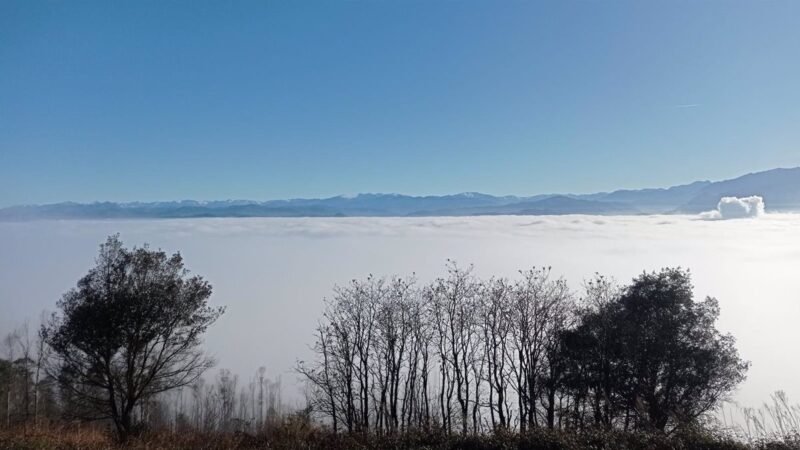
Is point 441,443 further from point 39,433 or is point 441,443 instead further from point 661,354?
point 661,354

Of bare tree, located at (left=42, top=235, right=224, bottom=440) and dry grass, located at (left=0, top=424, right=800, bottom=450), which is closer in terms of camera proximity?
dry grass, located at (left=0, top=424, right=800, bottom=450)

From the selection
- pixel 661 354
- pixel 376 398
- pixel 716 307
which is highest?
pixel 716 307

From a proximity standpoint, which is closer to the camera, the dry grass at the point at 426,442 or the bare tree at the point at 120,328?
the dry grass at the point at 426,442

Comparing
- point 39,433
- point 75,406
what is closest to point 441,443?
point 39,433

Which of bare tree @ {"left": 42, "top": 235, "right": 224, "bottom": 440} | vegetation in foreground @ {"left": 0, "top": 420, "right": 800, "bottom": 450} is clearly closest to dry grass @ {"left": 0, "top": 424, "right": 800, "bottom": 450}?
vegetation in foreground @ {"left": 0, "top": 420, "right": 800, "bottom": 450}

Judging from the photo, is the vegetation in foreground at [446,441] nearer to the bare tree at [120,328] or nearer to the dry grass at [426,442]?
the dry grass at [426,442]

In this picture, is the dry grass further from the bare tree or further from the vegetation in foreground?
the bare tree

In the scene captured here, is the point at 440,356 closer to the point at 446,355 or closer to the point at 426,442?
the point at 446,355

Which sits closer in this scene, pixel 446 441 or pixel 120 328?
pixel 446 441

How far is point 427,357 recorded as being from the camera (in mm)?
26250

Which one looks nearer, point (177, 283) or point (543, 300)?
point (177, 283)

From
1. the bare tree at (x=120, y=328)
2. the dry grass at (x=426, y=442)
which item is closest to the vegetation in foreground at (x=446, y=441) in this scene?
the dry grass at (x=426, y=442)

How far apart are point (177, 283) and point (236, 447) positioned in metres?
12.6

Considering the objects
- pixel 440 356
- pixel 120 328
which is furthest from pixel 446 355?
pixel 120 328
